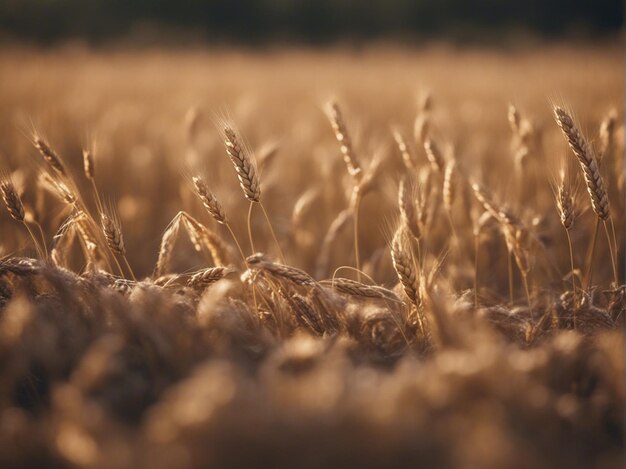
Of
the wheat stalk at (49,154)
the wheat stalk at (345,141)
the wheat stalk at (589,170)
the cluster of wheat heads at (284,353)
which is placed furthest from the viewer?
the wheat stalk at (345,141)

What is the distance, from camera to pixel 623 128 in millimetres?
3072

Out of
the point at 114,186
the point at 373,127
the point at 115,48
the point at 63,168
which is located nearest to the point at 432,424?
the point at 63,168

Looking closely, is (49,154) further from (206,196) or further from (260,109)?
(260,109)

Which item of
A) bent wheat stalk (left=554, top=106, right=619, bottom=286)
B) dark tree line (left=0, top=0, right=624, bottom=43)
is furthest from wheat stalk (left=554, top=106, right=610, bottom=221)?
dark tree line (left=0, top=0, right=624, bottom=43)

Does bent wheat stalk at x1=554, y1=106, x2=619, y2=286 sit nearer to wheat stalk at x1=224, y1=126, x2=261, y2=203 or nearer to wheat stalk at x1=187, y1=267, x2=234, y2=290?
wheat stalk at x1=224, y1=126, x2=261, y2=203

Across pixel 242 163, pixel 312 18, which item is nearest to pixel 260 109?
pixel 242 163

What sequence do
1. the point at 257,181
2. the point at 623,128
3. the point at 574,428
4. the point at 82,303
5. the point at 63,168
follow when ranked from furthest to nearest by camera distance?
the point at 623,128 → the point at 63,168 → the point at 257,181 → the point at 82,303 → the point at 574,428

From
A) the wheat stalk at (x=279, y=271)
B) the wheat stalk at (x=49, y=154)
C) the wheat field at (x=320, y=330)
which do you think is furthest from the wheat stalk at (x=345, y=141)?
the wheat stalk at (x=49, y=154)

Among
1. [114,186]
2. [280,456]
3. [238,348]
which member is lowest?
[114,186]

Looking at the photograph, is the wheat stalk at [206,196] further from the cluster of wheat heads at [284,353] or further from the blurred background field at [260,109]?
the blurred background field at [260,109]

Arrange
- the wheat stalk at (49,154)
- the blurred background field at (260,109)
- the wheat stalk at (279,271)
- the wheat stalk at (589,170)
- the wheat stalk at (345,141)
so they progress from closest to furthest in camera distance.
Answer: the wheat stalk at (279,271)
the wheat stalk at (589,170)
the wheat stalk at (49,154)
the wheat stalk at (345,141)
the blurred background field at (260,109)

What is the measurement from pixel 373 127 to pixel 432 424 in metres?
5.76

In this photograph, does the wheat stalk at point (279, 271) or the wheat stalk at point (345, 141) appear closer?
the wheat stalk at point (279, 271)

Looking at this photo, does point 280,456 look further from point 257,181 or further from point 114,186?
point 114,186
